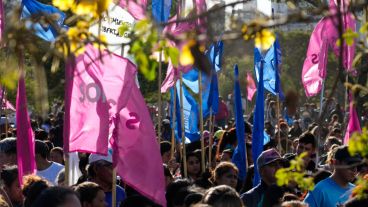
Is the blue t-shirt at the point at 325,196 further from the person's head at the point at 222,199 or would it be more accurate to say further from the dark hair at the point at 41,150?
the dark hair at the point at 41,150

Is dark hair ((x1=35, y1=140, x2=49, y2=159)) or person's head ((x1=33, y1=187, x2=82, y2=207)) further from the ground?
person's head ((x1=33, y1=187, x2=82, y2=207))

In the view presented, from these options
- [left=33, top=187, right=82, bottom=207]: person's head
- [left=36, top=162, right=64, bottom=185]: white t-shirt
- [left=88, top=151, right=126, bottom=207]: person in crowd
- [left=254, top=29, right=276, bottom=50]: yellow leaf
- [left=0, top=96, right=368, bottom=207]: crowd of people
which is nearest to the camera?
[left=254, top=29, right=276, bottom=50]: yellow leaf

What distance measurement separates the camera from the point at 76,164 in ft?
34.5

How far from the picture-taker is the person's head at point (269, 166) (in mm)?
9109

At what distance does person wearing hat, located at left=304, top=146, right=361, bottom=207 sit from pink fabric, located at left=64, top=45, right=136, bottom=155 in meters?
1.93

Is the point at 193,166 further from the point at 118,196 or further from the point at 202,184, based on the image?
the point at 118,196

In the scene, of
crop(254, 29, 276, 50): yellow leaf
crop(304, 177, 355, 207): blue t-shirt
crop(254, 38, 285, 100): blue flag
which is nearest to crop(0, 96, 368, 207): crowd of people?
crop(304, 177, 355, 207): blue t-shirt

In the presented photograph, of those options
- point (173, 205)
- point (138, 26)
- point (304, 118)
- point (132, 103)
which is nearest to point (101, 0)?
point (138, 26)

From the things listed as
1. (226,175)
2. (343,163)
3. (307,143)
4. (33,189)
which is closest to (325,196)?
(343,163)

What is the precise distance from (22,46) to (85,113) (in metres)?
5.59

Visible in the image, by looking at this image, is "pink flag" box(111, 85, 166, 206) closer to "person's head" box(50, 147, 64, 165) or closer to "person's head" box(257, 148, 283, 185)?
"person's head" box(257, 148, 283, 185)

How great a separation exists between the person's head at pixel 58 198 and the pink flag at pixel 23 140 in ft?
10.3

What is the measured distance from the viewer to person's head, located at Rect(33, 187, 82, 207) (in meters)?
6.22

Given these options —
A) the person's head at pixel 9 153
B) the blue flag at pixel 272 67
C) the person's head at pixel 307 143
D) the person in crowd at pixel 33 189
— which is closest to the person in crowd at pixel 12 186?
the person in crowd at pixel 33 189
